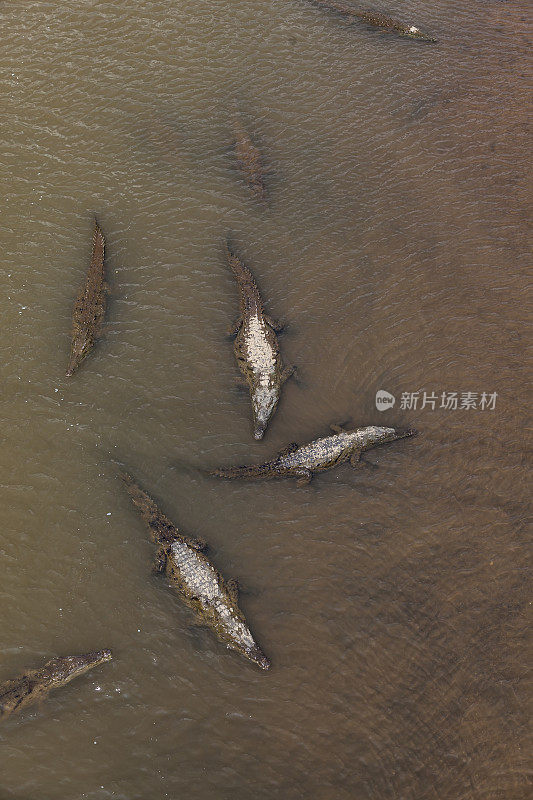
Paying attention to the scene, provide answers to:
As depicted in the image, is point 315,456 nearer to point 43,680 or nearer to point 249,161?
point 43,680

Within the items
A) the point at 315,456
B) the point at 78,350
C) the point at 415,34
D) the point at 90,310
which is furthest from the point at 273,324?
the point at 415,34

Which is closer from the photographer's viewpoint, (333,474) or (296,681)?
(296,681)

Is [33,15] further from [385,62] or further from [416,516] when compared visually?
[416,516]

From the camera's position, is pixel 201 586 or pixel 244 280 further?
pixel 244 280

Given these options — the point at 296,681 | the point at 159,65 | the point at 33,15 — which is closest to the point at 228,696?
the point at 296,681

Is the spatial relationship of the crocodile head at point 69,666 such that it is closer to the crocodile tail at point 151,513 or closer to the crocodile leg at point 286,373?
the crocodile tail at point 151,513

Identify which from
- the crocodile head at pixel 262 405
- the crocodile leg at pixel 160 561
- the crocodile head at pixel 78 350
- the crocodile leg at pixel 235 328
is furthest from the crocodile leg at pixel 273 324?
the crocodile leg at pixel 160 561

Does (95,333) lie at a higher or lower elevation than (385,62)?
lower

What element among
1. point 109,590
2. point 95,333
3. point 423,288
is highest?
point 423,288
